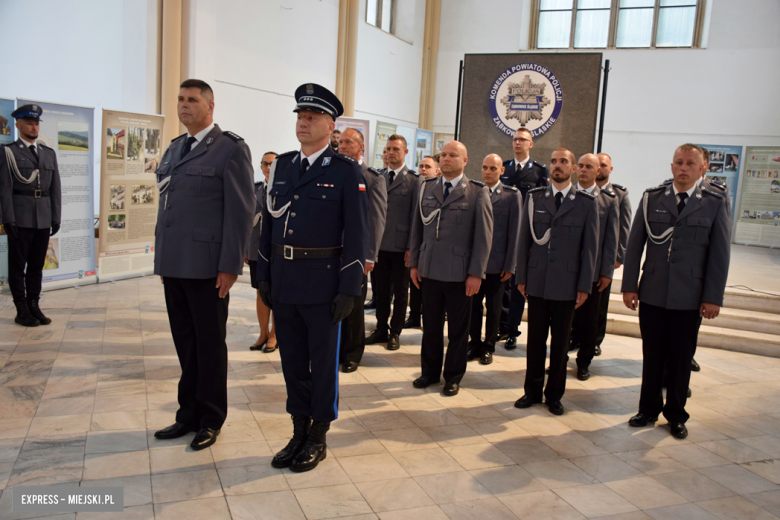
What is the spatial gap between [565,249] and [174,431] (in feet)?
7.81

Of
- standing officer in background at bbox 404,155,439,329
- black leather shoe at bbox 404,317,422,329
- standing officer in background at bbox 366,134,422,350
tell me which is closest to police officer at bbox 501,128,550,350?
standing officer in background at bbox 404,155,439,329

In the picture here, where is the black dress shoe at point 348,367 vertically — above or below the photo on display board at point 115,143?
below

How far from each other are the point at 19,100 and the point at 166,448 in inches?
176

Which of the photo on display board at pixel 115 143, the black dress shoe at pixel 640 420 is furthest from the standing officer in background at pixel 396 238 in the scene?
the photo on display board at pixel 115 143

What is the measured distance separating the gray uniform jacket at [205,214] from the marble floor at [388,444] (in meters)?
0.90

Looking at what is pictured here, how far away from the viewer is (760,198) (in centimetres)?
1159

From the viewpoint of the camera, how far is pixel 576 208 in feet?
11.5

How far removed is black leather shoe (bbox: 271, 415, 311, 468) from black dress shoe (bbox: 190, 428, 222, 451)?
365 millimetres

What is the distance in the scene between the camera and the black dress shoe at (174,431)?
2.89 meters

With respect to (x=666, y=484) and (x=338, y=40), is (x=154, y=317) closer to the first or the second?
(x=666, y=484)

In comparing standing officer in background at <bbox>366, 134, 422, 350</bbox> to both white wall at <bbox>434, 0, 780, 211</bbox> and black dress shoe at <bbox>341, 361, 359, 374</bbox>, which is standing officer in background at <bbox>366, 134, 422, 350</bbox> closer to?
black dress shoe at <bbox>341, 361, 359, 374</bbox>

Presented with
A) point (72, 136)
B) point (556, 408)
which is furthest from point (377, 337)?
point (72, 136)

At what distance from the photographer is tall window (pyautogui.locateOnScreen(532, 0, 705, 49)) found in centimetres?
1223

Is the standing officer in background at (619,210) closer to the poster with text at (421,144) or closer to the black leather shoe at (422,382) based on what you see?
the black leather shoe at (422,382)
